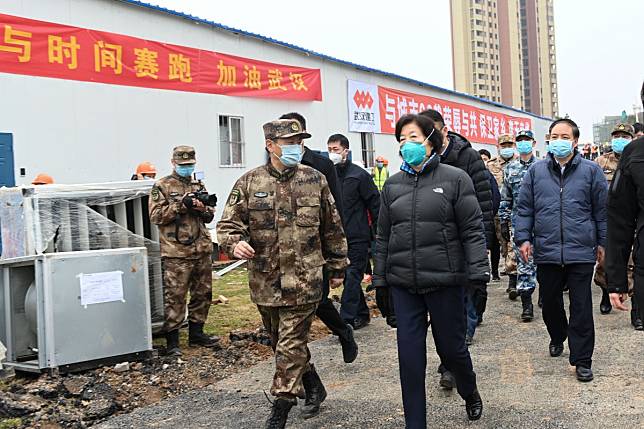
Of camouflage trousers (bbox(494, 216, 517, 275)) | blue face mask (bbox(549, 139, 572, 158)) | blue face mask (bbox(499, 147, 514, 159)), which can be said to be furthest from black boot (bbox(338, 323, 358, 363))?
blue face mask (bbox(499, 147, 514, 159))

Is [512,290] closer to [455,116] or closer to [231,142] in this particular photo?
[231,142]

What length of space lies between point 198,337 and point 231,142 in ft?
28.4

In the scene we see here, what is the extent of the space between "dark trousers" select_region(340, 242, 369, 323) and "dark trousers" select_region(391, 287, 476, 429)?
9.46 feet

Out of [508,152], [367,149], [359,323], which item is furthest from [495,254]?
[367,149]

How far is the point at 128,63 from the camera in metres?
12.3

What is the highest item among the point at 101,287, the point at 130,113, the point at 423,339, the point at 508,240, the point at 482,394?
the point at 130,113

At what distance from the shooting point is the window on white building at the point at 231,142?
49.1 feet

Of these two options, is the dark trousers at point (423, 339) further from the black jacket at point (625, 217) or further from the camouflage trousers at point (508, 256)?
the camouflage trousers at point (508, 256)

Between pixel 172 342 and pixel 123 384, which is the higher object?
pixel 172 342

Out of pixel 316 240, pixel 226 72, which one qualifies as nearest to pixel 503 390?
pixel 316 240

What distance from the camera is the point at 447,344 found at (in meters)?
4.36

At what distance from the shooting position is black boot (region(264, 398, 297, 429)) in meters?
4.40

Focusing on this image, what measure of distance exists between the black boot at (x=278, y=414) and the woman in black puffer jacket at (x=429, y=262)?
2.48 ft

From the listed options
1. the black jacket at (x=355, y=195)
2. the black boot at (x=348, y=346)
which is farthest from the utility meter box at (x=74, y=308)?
the black jacket at (x=355, y=195)
